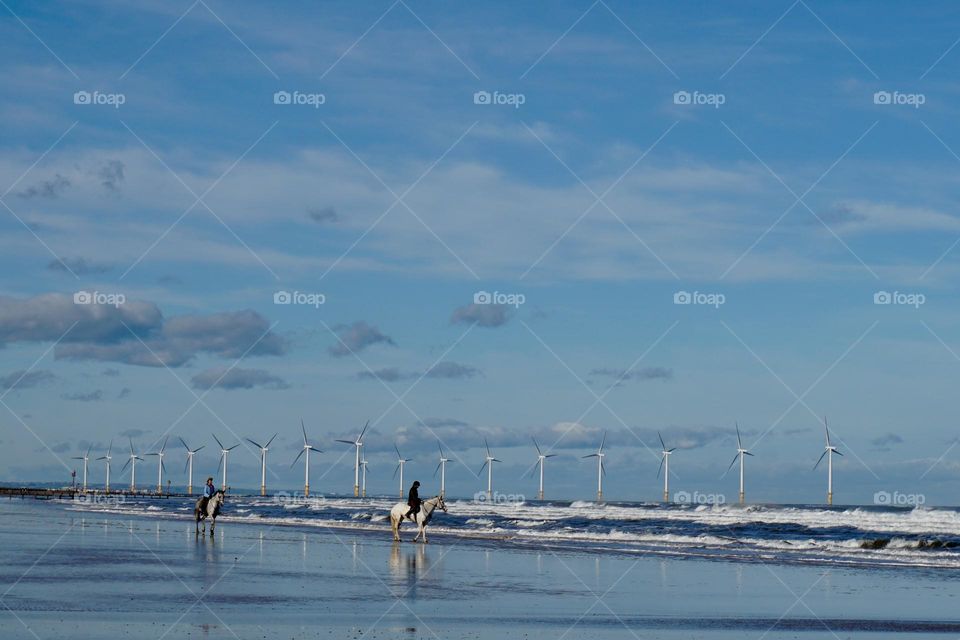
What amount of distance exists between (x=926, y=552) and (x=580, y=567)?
21.6 metres

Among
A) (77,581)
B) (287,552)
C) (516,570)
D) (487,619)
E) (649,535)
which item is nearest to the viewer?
(487,619)

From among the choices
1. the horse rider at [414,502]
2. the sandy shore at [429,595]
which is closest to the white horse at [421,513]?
the horse rider at [414,502]

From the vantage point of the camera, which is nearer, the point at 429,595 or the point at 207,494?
the point at 429,595

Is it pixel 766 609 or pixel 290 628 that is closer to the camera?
pixel 290 628

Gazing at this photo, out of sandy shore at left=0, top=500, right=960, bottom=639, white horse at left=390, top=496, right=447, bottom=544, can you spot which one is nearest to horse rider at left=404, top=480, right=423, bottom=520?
white horse at left=390, top=496, right=447, bottom=544

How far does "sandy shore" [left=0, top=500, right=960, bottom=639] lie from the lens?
67.3 feet

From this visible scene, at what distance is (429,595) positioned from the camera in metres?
26.1

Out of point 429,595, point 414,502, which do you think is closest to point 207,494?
point 414,502

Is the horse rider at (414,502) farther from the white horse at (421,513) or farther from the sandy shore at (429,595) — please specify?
the sandy shore at (429,595)

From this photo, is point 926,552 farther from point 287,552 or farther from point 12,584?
point 12,584

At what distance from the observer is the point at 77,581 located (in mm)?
26266

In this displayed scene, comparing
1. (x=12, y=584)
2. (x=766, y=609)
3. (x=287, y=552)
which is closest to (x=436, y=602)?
(x=766, y=609)

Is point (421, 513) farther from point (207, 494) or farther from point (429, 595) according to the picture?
point (429, 595)

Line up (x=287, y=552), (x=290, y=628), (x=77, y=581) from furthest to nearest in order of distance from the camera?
(x=287, y=552) < (x=77, y=581) < (x=290, y=628)
